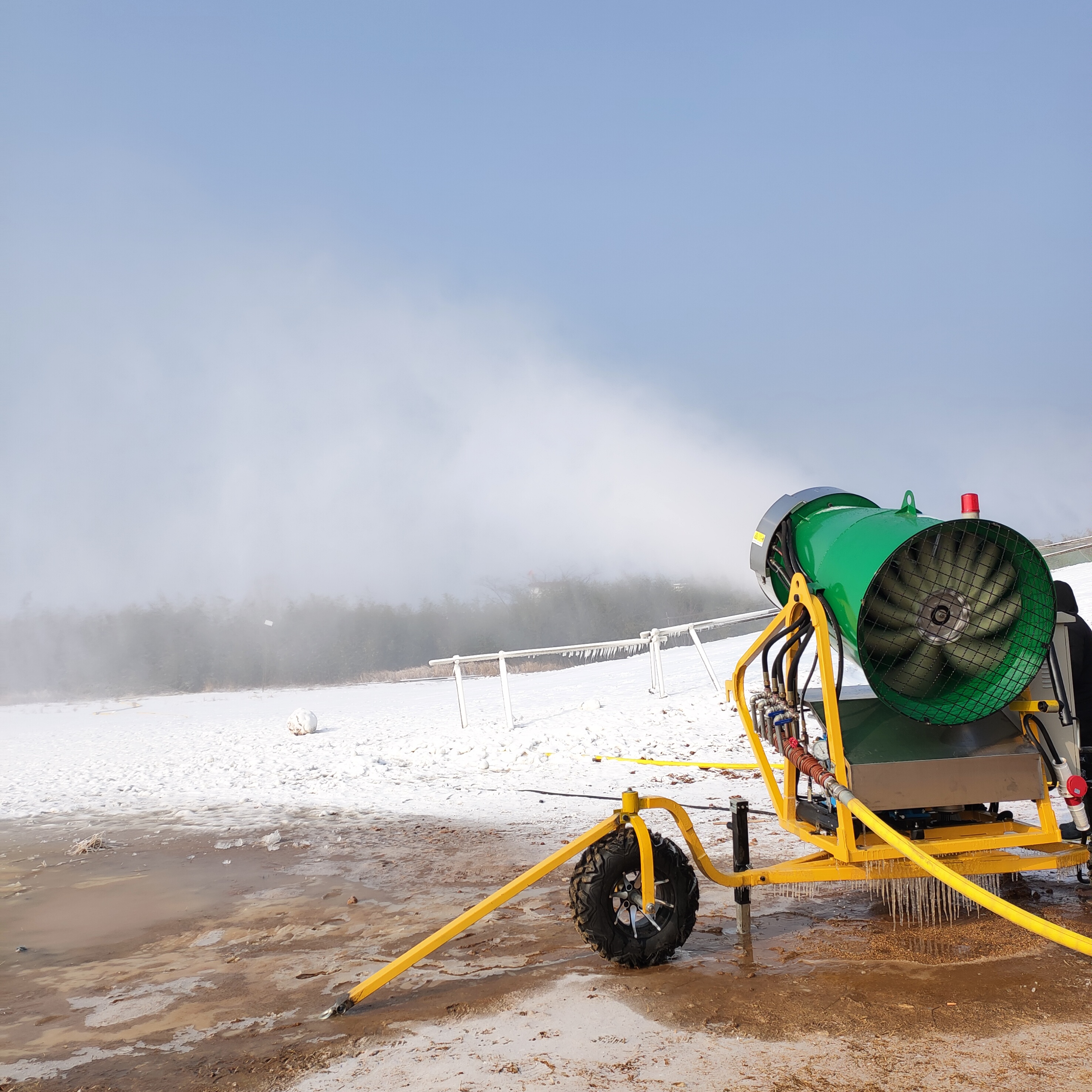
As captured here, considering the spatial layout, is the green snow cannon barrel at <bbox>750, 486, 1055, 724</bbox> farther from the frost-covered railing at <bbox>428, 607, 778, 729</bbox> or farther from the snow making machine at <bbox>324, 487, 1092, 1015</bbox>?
the frost-covered railing at <bbox>428, 607, 778, 729</bbox>

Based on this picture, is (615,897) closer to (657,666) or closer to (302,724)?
(657,666)

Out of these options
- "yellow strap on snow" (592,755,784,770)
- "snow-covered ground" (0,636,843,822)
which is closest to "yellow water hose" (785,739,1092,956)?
"snow-covered ground" (0,636,843,822)

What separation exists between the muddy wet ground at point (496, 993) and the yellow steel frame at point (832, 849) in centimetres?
32

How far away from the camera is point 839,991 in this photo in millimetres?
3561

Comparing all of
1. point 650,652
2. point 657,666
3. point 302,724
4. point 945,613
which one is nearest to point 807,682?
point 945,613

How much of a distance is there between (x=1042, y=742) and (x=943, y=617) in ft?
2.86

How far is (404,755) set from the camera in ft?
37.7

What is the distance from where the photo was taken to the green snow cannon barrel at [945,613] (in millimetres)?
3916

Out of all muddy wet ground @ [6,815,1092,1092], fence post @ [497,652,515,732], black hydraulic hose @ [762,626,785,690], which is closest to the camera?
muddy wet ground @ [6,815,1092,1092]

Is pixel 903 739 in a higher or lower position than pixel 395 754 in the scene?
higher

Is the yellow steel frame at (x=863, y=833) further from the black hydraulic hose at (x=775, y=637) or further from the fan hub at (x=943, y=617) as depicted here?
the fan hub at (x=943, y=617)

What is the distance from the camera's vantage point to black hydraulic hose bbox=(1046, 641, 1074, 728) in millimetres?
4086

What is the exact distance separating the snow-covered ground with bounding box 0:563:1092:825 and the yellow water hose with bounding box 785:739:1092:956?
400 cm

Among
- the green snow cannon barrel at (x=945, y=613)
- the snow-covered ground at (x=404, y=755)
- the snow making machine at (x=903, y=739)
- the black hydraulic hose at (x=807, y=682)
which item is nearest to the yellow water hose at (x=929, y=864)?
the snow making machine at (x=903, y=739)
